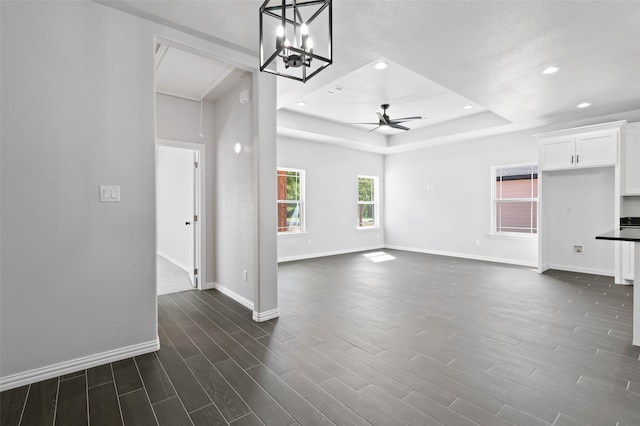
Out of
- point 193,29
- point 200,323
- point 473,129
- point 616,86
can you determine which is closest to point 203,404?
point 200,323

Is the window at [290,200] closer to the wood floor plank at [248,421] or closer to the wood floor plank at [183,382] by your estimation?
the wood floor plank at [183,382]

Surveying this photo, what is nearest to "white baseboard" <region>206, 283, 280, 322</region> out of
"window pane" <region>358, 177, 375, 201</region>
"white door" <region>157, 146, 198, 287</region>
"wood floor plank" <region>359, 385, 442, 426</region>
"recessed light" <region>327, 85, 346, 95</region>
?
"white door" <region>157, 146, 198, 287</region>

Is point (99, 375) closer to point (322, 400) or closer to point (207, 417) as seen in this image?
point (207, 417)

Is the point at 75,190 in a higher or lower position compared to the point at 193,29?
lower

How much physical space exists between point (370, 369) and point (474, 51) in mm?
3216

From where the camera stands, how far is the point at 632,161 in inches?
192

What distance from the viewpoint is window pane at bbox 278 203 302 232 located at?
22.8ft

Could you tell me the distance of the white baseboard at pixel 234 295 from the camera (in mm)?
3718

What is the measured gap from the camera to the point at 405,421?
1.75 m

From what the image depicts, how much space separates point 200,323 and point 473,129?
6.09 meters

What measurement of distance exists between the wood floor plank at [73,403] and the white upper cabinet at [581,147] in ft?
22.4

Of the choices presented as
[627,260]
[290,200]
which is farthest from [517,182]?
[290,200]

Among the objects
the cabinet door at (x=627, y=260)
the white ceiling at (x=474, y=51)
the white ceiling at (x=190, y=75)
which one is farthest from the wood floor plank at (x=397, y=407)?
the cabinet door at (x=627, y=260)

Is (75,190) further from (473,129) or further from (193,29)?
(473,129)
